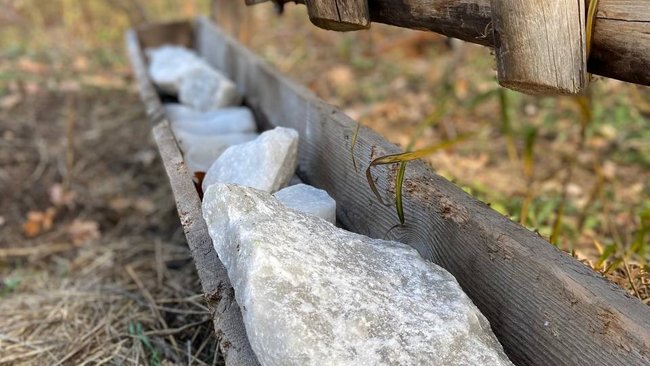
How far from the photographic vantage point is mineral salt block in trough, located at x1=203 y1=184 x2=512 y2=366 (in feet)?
4.05

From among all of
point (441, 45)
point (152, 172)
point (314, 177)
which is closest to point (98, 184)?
point (152, 172)

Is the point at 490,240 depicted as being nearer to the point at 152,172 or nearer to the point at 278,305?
the point at 278,305

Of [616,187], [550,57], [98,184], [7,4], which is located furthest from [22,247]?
[7,4]

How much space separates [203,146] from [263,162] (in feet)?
2.28

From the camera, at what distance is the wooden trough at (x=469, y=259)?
1.23 meters

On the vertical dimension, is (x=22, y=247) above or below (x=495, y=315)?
below

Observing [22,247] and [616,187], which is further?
[616,187]

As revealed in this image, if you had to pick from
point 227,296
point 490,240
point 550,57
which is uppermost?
point 550,57

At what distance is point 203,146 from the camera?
104 inches

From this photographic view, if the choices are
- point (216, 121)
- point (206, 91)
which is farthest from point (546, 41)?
point (206, 91)

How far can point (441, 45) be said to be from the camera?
6.10m

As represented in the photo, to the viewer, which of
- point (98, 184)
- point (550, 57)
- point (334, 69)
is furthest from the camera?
point (334, 69)

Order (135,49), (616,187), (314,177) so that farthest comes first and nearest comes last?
(135,49)
(616,187)
(314,177)

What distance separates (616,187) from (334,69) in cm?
271
